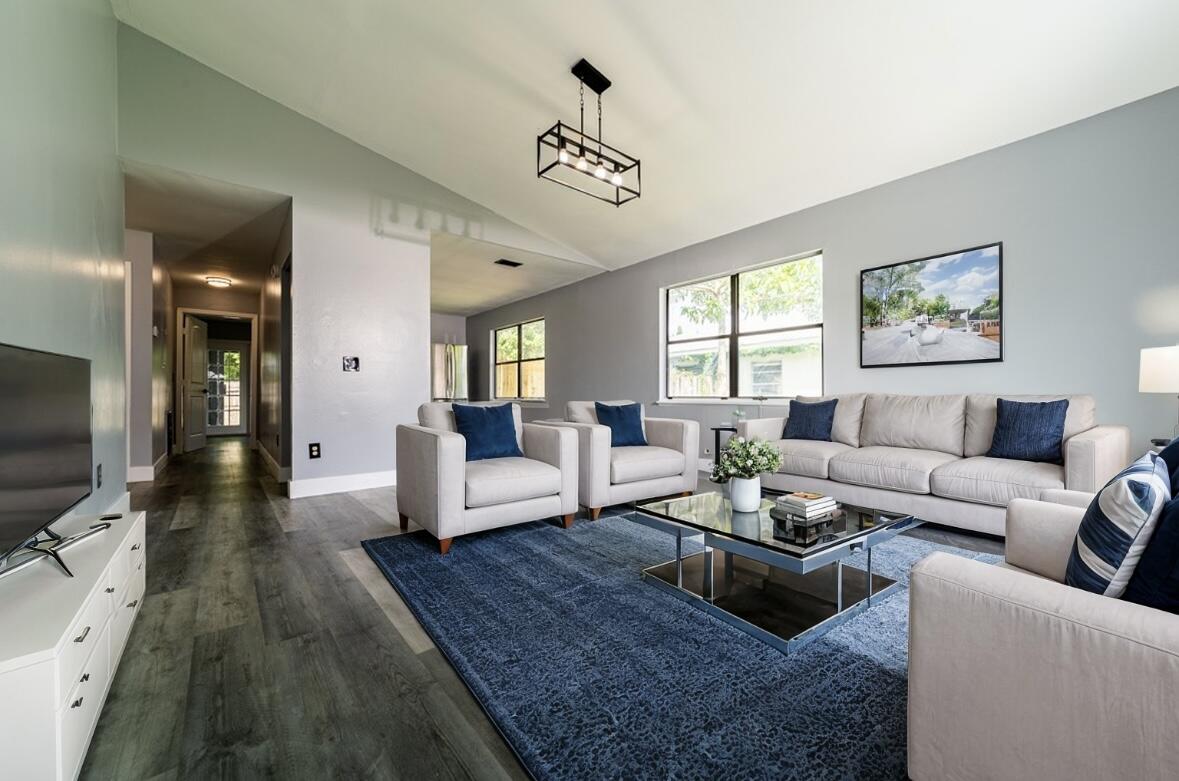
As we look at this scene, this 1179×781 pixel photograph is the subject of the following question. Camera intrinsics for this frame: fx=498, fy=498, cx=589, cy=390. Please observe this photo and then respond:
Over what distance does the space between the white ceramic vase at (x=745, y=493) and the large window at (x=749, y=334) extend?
9.04 ft

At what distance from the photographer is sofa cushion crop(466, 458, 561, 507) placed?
2.82m

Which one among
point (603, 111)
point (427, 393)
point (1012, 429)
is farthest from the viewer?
point (427, 393)

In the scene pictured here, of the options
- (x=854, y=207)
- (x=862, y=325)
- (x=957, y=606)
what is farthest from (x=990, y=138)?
(x=957, y=606)

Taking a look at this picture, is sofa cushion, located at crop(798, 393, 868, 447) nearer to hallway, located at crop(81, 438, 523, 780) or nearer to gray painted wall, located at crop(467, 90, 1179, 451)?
gray painted wall, located at crop(467, 90, 1179, 451)

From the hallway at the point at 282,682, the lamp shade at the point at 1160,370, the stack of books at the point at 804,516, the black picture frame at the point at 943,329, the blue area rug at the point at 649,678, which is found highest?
the black picture frame at the point at 943,329

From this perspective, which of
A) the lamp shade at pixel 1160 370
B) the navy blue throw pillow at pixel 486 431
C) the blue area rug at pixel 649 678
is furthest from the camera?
the navy blue throw pillow at pixel 486 431

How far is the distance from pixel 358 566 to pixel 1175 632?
111 inches

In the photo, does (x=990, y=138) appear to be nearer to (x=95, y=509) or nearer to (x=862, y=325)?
(x=862, y=325)

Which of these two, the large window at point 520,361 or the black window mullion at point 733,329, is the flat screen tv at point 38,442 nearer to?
the black window mullion at point 733,329

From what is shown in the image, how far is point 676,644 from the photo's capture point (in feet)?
5.73

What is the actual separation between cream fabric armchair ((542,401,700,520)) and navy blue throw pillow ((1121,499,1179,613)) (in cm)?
260

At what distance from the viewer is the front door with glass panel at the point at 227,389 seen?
404 inches

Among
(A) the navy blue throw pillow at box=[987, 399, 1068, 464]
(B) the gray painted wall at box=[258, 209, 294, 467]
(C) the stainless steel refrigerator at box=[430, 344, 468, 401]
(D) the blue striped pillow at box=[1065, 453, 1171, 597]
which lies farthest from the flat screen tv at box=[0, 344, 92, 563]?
(C) the stainless steel refrigerator at box=[430, 344, 468, 401]

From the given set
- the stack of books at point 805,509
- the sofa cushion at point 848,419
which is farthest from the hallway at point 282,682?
the sofa cushion at point 848,419
